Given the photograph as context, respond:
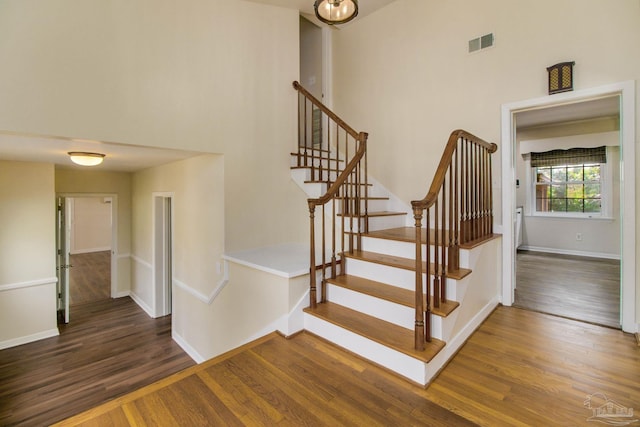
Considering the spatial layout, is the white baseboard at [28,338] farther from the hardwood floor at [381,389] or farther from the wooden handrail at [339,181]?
the wooden handrail at [339,181]

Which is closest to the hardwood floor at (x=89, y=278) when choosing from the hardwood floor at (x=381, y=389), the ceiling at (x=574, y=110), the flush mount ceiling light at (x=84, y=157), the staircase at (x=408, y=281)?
the flush mount ceiling light at (x=84, y=157)

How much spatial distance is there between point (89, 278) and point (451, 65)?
907 cm

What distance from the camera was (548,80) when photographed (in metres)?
2.79

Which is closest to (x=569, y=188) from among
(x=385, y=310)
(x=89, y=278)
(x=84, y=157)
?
(x=385, y=310)

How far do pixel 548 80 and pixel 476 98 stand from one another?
0.64 metres

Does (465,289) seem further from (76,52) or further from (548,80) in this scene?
(76,52)

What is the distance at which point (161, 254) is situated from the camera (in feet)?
16.4

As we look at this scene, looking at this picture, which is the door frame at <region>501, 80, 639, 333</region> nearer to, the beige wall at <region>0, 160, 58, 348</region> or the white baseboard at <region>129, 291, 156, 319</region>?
the white baseboard at <region>129, 291, 156, 319</region>

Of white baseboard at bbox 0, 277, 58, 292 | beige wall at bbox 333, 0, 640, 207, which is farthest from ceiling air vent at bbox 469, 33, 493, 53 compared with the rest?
white baseboard at bbox 0, 277, 58, 292

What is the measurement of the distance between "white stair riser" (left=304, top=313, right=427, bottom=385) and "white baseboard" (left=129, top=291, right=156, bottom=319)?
13.3 feet

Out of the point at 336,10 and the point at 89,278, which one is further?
the point at 89,278

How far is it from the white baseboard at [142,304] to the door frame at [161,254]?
143 millimetres

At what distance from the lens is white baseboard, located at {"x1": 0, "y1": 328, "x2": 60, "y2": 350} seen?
4.04 meters

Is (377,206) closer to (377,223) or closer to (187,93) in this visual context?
(377,223)
